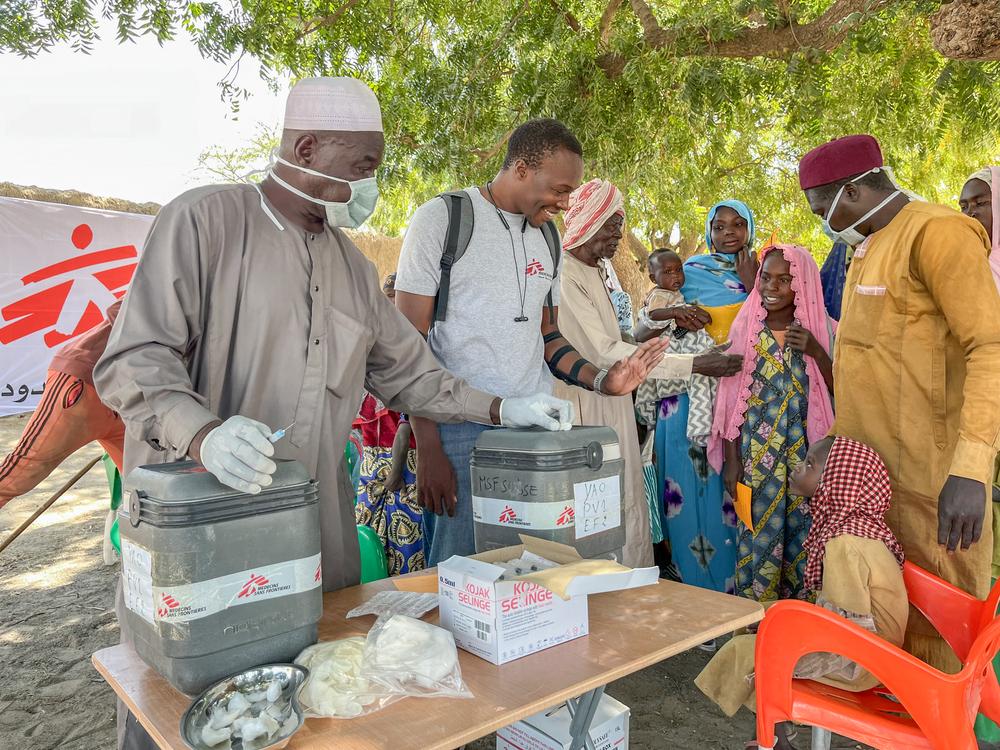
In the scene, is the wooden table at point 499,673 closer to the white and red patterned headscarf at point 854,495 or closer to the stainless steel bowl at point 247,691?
the stainless steel bowl at point 247,691

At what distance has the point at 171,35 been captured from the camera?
4.62 meters

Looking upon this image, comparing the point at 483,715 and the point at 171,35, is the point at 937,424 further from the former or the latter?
the point at 171,35

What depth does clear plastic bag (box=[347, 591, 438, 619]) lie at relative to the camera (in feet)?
5.04

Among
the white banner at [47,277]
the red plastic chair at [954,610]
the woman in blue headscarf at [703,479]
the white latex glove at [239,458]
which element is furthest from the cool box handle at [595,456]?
the white banner at [47,277]

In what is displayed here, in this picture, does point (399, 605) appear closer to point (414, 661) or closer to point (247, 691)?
point (414, 661)

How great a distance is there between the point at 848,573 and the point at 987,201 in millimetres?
2110

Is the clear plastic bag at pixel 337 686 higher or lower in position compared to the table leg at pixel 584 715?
higher

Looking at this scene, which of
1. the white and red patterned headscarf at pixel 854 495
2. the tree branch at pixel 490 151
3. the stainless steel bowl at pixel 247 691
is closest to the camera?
the stainless steel bowl at pixel 247 691

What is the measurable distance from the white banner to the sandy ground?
1.72 meters

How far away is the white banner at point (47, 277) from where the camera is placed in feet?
20.2

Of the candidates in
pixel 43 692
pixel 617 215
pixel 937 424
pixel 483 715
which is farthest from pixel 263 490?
pixel 43 692

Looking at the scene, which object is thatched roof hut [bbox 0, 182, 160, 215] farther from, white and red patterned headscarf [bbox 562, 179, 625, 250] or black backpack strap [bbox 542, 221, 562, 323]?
black backpack strap [bbox 542, 221, 562, 323]

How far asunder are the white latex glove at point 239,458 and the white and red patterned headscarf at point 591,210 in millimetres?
2188

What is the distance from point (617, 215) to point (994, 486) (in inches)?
69.8
